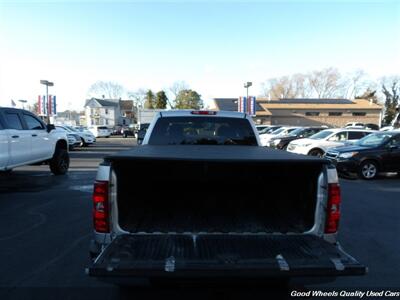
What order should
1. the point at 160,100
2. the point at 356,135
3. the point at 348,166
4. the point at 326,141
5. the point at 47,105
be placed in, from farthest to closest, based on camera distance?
the point at 160,100, the point at 47,105, the point at 356,135, the point at 326,141, the point at 348,166

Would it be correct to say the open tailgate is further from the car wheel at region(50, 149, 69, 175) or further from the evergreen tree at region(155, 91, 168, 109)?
the evergreen tree at region(155, 91, 168, 109)

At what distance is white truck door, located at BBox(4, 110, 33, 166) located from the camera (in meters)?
8.61

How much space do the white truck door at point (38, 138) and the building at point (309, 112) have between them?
4648 centimetres

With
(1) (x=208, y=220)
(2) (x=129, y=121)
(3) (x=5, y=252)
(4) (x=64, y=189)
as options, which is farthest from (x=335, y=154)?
(2) (x=129, y=121)

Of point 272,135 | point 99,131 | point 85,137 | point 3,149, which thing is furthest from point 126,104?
point 3,149

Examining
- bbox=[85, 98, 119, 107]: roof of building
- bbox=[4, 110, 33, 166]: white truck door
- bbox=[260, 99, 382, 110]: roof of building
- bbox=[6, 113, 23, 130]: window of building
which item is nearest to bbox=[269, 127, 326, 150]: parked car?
bbox=[4, 110, 33, 166]: white truck door

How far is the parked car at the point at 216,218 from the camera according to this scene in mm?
2465

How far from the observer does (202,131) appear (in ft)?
19.4

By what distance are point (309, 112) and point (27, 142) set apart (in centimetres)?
5475

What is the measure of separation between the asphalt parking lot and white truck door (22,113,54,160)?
923 mm

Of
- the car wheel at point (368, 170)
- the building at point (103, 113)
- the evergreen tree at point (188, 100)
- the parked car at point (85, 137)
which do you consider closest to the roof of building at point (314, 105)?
the evergreen tree at point (188, 100)

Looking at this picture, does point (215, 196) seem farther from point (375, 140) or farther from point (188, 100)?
point (188, 100)

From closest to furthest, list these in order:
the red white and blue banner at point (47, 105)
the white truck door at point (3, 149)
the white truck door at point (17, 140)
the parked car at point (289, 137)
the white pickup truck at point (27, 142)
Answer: the white truck door at point (3, 149) < the white pickup truck at point (27, 142) < the white truck door at point (17, 140) < the parked car at point (289, 137) < the red white and blue banner at point (47, 105)

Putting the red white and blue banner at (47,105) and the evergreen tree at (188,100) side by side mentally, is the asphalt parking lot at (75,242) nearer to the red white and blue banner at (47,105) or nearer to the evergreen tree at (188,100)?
the red white and blue banner at (47,105)
